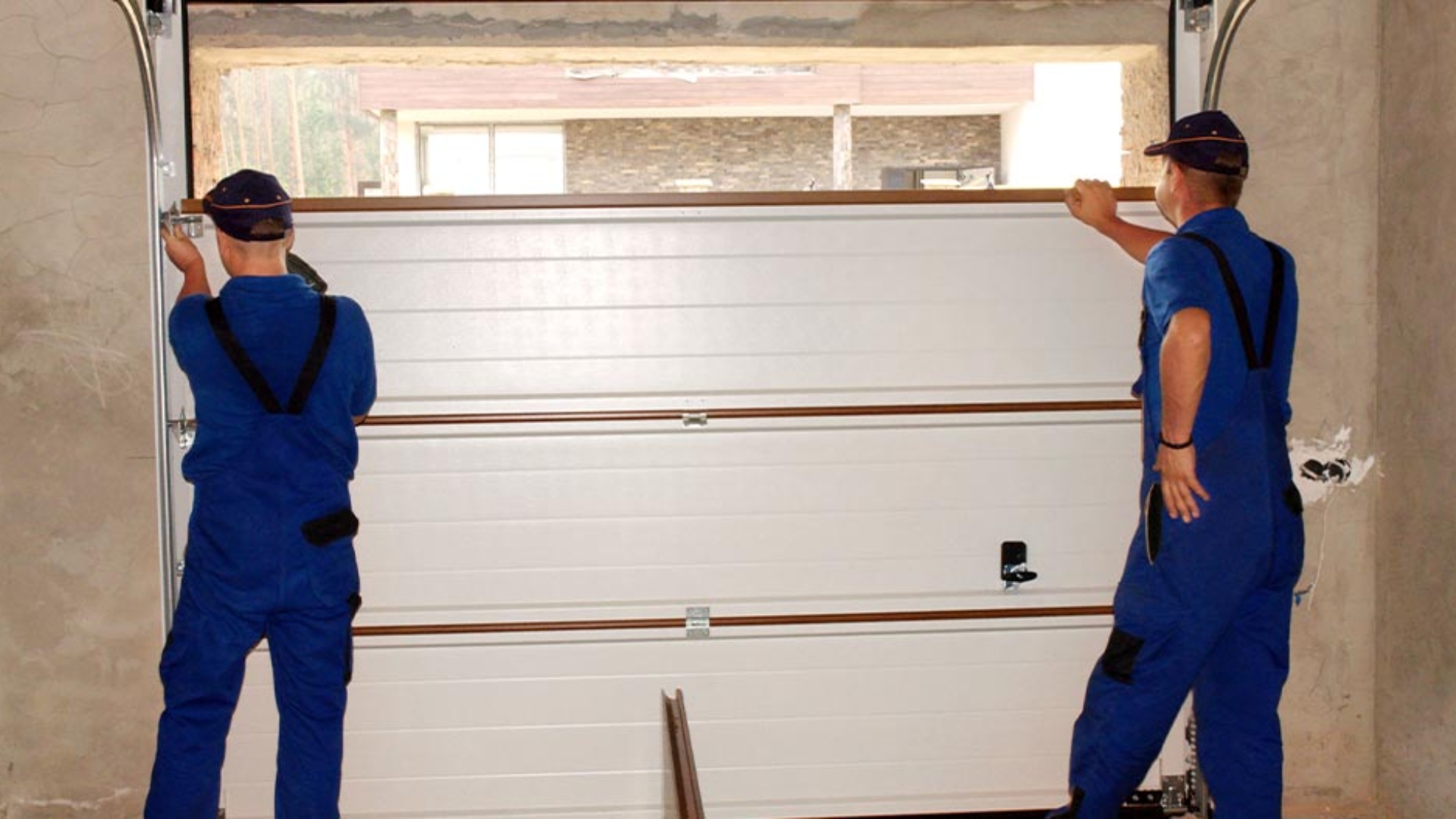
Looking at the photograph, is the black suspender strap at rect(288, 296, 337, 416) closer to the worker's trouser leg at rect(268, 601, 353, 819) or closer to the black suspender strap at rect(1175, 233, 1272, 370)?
the worker's trouser leg at rect(268, 601, 353, 819)

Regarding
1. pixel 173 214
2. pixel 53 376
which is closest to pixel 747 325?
pixel 173 214

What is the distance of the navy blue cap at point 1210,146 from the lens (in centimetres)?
399

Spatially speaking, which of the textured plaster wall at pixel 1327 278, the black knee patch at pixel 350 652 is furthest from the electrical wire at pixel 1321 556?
the black knee patch at pixel 350 652

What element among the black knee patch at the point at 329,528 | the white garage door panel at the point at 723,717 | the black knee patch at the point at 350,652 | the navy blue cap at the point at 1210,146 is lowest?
the white garage door panel at the point at 723,717

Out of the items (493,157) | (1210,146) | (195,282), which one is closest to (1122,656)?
(1210,146)

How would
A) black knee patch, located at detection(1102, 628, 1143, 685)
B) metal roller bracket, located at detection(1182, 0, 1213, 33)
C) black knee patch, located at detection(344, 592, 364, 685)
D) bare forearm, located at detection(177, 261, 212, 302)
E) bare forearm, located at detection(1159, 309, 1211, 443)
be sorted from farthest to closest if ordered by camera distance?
metal roller bracket, located at detection(1182, 0, 1213, 33)
bare forearm, located at detection(177, 261, 212, 302)
black knee patch, located at detection(344, 592, 364, 685)
black knee patch, located at detection(1102, 628, 1143, 685)
bare forearm, located at detection(1159, 309, 1211, 443)

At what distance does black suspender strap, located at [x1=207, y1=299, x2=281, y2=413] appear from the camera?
3.96 metres

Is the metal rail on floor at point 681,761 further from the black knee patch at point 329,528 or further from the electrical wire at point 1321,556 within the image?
the electrical wire at point 1321,556

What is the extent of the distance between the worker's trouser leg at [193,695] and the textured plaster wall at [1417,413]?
13.0 ft

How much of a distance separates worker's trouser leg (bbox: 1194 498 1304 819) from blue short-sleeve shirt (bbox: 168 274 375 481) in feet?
8.70

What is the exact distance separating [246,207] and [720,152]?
17.9 metres

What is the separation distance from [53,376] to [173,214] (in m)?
0.79

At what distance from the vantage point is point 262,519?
4.00 meters

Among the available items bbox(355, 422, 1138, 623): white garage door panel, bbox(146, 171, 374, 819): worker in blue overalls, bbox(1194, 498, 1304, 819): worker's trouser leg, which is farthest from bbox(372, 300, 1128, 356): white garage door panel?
bbox(1194, 498, 1304, 819): worker's trouser leg
